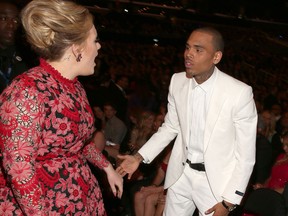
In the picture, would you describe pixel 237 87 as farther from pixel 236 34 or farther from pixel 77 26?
pixel 236 34

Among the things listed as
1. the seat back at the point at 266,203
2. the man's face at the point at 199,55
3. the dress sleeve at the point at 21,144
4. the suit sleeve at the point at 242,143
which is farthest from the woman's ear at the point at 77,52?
the seat back at the point at 266,203

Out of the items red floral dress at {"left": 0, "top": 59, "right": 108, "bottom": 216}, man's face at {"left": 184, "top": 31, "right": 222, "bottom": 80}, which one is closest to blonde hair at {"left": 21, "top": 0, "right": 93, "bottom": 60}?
red floral dress at {"left": 0, "top": 59, "right": 108, "bottom": 216}

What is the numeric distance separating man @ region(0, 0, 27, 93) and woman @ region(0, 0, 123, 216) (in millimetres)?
1298

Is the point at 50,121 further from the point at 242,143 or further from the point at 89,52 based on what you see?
the point at 242,143

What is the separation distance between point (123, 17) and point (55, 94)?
71.7 feet

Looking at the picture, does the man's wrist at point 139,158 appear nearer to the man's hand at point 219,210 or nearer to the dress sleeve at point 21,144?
the man's hand at point 219,210

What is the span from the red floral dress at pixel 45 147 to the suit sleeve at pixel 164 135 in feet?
3.12

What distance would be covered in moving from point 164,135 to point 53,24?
1.57m

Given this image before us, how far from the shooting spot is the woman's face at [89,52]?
2.03 metres

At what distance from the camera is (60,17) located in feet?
6.09

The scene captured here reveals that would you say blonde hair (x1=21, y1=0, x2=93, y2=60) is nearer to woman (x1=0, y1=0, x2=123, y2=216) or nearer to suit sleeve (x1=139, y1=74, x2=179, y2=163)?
woman (x1=0, y1=0, x2=123, y2=216)

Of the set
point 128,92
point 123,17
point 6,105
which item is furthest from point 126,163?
point 123,17

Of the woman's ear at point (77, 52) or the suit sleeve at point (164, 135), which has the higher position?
the woman's ear at point (77, 52)

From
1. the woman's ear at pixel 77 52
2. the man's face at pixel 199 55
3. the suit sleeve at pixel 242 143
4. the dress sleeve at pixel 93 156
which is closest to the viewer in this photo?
the woman's ear at pixel 77 52
